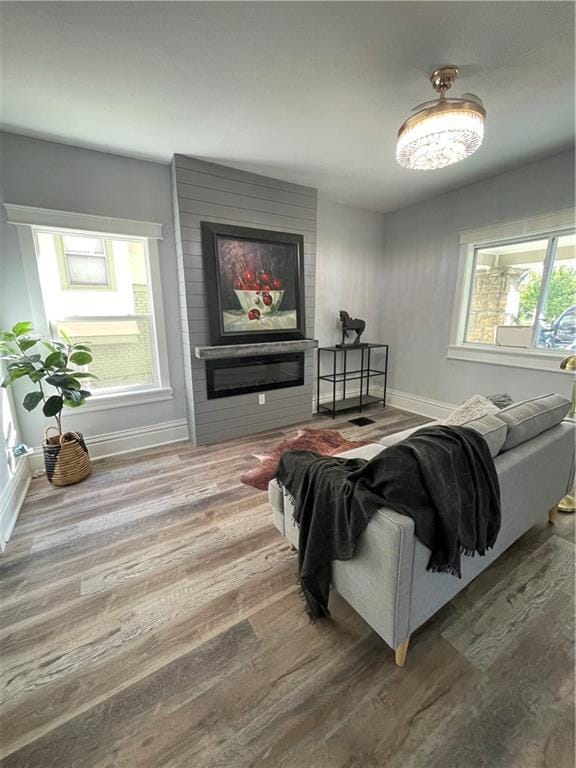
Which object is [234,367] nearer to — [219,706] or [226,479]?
[226,479]

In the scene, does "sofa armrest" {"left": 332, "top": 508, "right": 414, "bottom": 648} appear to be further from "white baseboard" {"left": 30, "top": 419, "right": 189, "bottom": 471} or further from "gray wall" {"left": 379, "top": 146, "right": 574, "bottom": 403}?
"gray wall" {"left": 379, "top": 146, "right": 574, "bottom": 403}

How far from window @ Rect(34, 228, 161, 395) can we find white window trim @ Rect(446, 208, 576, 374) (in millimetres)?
3399

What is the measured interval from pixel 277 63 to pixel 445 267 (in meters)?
2.82

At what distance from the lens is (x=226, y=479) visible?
8.36ft

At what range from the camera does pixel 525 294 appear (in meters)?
3.11

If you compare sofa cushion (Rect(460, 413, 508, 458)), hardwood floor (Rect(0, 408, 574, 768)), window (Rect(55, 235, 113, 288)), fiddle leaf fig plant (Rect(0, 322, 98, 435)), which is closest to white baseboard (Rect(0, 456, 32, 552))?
hardwood floor (Rect(0, 408, 574, 768))

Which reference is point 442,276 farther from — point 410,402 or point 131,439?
point 131,439

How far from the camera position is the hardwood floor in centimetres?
98

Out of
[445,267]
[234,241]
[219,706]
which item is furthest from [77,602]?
[445,267]

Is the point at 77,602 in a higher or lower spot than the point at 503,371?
lower

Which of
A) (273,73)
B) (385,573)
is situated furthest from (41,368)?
(385,573)

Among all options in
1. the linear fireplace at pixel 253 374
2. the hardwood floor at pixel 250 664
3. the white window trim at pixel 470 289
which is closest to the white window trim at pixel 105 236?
the linear fireplace at pixel 253 374

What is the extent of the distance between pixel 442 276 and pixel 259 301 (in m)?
2.27

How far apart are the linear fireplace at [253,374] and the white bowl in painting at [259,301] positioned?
524mm
